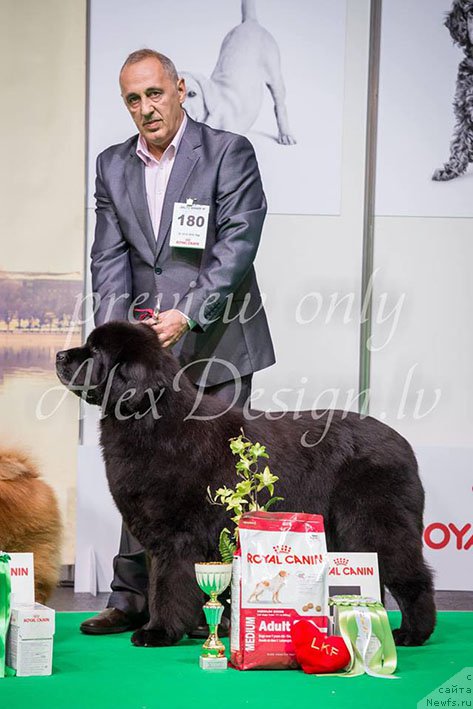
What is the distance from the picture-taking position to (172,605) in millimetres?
2916

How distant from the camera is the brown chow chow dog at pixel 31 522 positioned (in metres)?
3.30

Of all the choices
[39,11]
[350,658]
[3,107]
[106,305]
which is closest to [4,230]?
[3,107]

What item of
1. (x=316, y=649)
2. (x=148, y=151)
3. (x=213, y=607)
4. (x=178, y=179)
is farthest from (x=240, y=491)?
(x=148, y=151)

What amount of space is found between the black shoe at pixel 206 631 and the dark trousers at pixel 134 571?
28 centimetres

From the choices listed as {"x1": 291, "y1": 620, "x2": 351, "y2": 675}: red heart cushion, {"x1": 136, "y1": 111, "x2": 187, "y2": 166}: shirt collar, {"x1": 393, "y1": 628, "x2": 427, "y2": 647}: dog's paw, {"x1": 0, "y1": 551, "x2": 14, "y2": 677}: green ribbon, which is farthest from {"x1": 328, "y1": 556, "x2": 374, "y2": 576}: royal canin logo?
{"x1": 136, "y1": 111, "x2": 187, "y2": 166}: shirt collar

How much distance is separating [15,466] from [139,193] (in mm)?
1156

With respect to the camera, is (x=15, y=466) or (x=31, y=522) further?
(x=15, y=466)

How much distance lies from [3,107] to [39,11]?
54 cm

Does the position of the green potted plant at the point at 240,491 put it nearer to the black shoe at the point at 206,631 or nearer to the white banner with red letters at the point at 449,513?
the black shoe at the point at 206,631

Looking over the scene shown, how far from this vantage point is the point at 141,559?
11.5ft

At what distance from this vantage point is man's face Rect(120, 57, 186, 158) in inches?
139

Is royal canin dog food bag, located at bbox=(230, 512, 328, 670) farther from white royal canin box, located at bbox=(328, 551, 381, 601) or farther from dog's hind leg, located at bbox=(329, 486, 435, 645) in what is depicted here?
dog's hind leg, located at bbox=(329, 486, 435, 645)

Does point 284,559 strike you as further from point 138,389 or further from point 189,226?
point 189,226

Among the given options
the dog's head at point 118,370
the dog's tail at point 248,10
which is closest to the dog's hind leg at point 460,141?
the dog's tail at point 248,10
